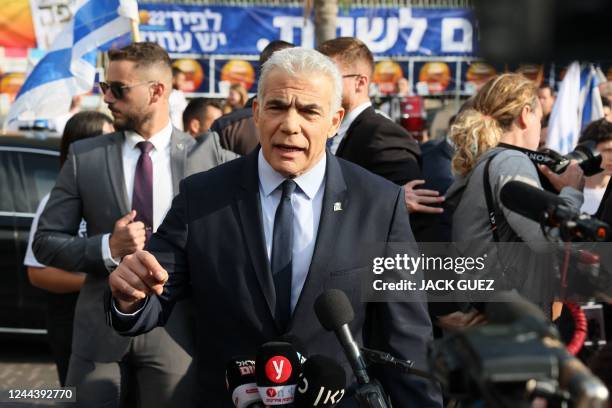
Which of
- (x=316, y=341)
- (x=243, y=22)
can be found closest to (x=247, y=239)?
(x=316, y=341)

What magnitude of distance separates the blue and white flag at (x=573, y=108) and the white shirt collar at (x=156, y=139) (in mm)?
4602

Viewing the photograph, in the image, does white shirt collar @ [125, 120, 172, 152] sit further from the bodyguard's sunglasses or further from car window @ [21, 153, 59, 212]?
car window @ [21, 153, 59, 212]

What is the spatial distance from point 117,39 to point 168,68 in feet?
8.86

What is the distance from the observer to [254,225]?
358 cm

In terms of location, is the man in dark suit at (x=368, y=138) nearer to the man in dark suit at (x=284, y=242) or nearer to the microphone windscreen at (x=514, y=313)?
the man in dark suit at (x=284, y=242)

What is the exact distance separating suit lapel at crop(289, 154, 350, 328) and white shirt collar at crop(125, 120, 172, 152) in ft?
5.51

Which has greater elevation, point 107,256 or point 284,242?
point 284,242

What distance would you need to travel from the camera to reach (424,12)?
19.7 m

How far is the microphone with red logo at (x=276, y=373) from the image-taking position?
310 cm

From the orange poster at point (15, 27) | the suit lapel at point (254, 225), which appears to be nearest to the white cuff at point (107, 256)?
the suit lapel at point (254, 225)

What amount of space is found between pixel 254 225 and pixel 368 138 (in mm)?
2098

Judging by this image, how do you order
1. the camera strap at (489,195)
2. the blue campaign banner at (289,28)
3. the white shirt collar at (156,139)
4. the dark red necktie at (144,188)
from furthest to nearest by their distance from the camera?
the blue campaign banner at (289,28) → the white shirt collar at (156,139) → the dark red necktie at (144,188) → the camera strap at (489,195)

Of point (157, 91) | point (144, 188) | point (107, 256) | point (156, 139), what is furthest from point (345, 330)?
point (157, 91)

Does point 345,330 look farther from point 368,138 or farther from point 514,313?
point 368,138
